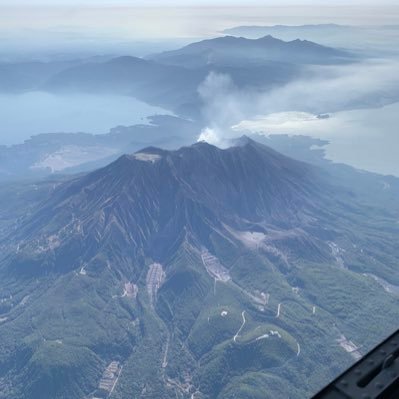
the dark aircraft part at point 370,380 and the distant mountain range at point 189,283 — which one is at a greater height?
the dark aircraft part at point 370,380

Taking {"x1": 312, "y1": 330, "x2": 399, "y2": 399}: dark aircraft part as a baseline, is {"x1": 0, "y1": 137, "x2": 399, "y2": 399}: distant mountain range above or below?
below

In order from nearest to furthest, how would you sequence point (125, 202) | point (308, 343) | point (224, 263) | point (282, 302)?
1. point (308, 343)
2. point (282, 302)
3. point (224, 263)
4. point (125, 202)

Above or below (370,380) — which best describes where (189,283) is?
below

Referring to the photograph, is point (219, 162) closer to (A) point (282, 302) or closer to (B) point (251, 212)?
(B) point (251, 212)

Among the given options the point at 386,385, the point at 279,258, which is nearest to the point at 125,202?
the point at 279,258

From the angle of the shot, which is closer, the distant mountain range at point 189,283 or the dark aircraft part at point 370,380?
the dark aircraft part at point 370,380
